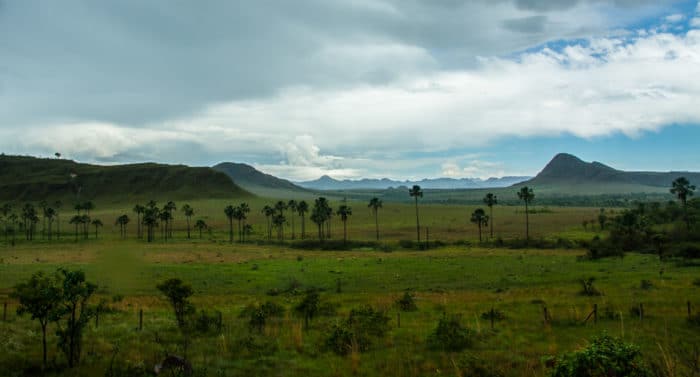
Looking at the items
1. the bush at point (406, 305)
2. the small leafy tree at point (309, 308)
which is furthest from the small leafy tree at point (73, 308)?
the bush at point (406, 305)

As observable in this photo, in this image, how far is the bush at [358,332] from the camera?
755 inches

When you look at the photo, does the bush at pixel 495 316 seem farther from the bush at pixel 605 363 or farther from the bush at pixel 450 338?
the bush at pixel 605 363

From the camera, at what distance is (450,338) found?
772 inches

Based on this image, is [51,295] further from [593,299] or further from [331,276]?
[331,276]

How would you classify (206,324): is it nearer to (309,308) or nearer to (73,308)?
(309,308)

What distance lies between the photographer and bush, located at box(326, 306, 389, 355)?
19.2 m

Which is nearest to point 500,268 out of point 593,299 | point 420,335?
point 593,299

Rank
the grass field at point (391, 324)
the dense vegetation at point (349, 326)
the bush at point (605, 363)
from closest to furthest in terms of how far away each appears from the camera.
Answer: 1. the bush at point (605, 363)
2. the dense vegetation at point (349, 326)
3. the grass field at point (391, 324)

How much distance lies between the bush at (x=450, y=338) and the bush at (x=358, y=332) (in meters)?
2.75

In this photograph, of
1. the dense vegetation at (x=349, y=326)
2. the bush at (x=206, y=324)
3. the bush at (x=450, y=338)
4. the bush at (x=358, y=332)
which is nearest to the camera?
the dense vegetation at (x=349, y=326)

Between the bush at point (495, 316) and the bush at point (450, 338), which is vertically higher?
the bush at point (450, 338)

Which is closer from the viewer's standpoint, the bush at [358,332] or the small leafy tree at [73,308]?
the small leafy tree at [73,308]

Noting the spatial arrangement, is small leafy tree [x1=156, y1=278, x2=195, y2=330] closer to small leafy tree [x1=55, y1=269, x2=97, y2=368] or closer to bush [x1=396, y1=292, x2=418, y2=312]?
small leafy tree [x1=55, y1=269, x2=97, y2=368]

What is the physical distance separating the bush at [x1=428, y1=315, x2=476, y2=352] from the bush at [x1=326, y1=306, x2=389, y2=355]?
2748mm
